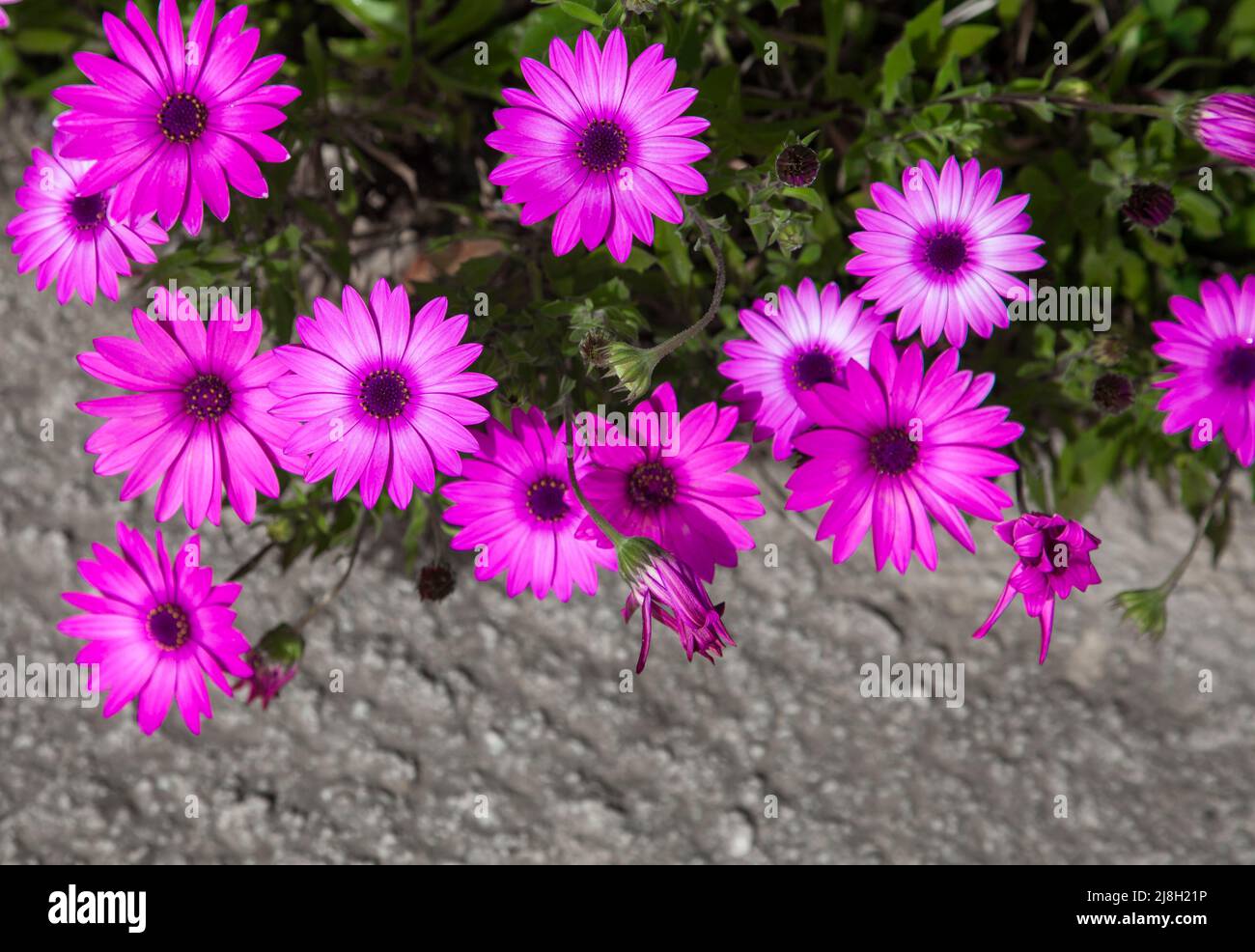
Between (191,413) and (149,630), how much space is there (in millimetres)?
306

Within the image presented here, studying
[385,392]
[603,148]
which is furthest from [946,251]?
[385,392]

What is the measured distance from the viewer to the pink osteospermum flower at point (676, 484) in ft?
4.05

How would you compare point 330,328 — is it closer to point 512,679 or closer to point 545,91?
point 545,91

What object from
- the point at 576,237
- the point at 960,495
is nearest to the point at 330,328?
the point at 576,237

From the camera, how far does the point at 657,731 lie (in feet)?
6.47

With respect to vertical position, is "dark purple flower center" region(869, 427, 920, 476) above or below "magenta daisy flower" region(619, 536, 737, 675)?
above

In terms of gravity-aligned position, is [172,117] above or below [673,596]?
above

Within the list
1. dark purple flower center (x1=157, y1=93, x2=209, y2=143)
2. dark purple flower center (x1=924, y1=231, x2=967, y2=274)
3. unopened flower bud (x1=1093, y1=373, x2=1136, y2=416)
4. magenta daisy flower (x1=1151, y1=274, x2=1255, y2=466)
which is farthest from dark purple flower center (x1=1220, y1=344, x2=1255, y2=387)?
dark purple flower center (x1=157, y1=93, x2=209, y2=143)

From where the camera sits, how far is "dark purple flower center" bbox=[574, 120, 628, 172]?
118 centimetres

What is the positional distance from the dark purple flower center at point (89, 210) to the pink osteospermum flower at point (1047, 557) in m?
1.14

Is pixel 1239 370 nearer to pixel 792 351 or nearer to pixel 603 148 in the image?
pixel 792 351

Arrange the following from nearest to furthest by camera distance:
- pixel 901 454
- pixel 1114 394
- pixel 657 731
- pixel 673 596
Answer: pixel 673 596 < pixel 901 454 < pixel 1114 394 < pixel 657 731

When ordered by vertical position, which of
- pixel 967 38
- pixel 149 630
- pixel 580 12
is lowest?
pixel 149 630

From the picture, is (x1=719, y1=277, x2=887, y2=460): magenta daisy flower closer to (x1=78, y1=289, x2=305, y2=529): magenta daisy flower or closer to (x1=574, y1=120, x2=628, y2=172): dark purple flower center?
(x1=574, y1=120, x2=628, y2=172): dark purple flower center
